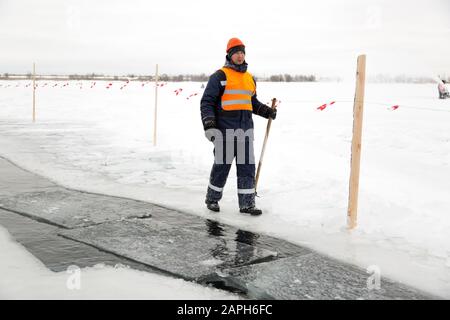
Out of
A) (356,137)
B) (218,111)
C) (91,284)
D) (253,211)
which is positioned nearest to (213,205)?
(253,211)

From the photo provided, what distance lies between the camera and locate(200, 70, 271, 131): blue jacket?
5.12 metres

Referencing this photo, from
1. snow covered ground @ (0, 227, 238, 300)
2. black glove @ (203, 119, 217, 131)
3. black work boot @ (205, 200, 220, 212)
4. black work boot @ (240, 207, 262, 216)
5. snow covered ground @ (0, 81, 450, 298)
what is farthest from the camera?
black work boot @ (205, 200, 220, 212)

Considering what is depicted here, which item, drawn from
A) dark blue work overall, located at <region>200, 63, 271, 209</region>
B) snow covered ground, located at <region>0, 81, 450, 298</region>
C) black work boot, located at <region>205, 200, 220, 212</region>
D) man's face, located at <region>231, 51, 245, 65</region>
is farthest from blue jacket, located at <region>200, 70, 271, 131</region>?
snow covered ground, located at <region>0, 81, 450, 298</region>

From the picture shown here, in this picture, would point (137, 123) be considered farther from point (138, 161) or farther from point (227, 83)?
point (227, 83)

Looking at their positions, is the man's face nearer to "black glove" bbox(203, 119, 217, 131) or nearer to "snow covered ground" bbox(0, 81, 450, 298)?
"black glove" bbox(203, 119, 217, 131)

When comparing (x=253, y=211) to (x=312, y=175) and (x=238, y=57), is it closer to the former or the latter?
(x=238, y=57)

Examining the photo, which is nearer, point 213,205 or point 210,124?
point 210,124

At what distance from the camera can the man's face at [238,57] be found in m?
5.11

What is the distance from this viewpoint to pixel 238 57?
512 cm

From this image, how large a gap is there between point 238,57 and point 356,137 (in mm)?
1488

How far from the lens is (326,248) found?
423 centimetres

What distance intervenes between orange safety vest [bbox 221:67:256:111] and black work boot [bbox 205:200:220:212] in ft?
3.47
